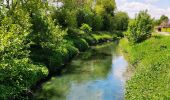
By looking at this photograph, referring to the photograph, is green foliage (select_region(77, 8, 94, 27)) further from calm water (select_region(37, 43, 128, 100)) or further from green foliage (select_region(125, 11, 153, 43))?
calm water (select_region(37, 43, 128, 100))

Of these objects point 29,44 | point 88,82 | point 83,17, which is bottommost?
point 88,82

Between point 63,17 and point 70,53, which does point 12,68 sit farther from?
point 63,17

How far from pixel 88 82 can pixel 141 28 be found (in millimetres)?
29654

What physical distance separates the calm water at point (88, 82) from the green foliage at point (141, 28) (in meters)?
11.2

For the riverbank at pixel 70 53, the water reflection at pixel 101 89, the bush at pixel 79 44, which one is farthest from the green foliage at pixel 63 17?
the water reflection at pixel 101 89

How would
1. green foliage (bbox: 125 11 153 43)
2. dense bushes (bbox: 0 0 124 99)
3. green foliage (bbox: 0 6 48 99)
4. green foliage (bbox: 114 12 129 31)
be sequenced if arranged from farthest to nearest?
1. green foliage (bbox: 114 12 129 31)
2. green foliage (bbox: 125 11 153 43)
3. dense bushes (bbox: 0 0 124 99)
4. green foliage (bbox: 0 6 48 99)

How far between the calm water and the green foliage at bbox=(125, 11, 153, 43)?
11220 mm

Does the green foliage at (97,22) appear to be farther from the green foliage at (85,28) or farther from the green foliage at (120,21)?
the green foliage at (120,21)

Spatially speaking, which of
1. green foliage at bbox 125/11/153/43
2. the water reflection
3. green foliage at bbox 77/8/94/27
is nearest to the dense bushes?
the water reflection

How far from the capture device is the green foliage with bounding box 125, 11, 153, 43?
63312mm

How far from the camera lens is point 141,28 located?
213 ft

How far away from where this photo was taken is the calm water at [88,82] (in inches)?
1252

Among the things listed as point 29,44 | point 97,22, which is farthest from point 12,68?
point 97,22

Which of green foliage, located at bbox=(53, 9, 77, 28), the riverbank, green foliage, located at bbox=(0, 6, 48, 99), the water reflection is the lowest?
the water reflection
